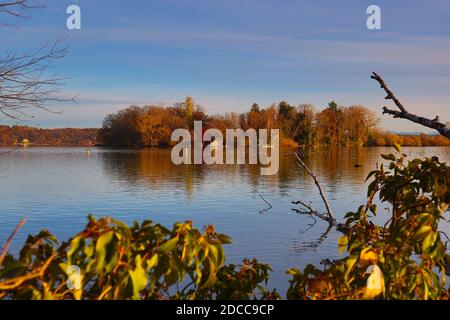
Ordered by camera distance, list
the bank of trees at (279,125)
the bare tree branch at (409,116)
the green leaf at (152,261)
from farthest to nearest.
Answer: the bank of trees at (279,125)
the bare tree branch at (409,116)
the green leaf at (152,261)

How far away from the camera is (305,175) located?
39.0 metres

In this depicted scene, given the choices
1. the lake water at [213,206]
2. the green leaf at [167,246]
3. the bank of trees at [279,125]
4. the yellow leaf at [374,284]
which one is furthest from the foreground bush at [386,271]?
the bank of trees at [279,125]

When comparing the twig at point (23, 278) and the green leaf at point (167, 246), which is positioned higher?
the green leaf at point (167, 246)

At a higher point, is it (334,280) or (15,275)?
(15,275)

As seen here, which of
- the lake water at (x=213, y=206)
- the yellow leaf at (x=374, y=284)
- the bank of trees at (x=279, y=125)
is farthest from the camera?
the bank of trees at (x=279, y=125)

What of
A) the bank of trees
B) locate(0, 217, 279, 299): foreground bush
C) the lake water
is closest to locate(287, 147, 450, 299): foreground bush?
locate(0, 217, 279, 299): foreground bush

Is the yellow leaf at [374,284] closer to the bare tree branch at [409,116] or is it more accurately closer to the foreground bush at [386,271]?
the foreground bush at [386,271]

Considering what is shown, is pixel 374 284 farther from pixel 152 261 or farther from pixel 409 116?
pixel 409 116

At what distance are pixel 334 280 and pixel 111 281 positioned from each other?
40.6 inches

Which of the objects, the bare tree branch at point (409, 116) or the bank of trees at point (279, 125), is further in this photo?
the bank of trees at point (279, 125)

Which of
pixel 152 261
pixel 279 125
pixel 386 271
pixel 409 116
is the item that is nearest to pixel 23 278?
pixel 152 261

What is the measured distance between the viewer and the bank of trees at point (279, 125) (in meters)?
107

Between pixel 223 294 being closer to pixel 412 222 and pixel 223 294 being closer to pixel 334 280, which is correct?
pixel 334 280
